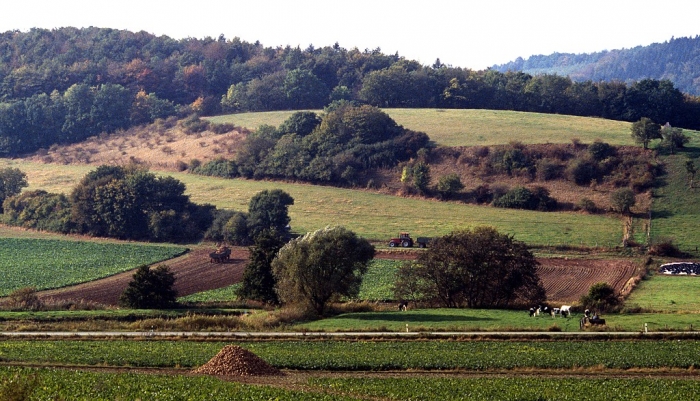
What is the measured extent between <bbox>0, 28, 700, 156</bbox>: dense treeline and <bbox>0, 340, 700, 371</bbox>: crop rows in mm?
105773

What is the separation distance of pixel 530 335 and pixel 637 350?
21.5 feet

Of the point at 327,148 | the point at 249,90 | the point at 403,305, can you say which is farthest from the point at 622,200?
the point at 249,90

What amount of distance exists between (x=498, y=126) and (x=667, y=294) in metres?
68.5

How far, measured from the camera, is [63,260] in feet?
286

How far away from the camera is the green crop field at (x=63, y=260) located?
253 feet

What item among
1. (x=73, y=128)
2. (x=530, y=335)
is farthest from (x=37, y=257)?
(x=73, y=128)

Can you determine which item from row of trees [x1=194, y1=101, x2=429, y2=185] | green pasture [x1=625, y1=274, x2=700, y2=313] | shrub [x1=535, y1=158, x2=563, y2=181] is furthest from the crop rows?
row of trees [x1=194, y1=101, x2=429, y2=185]

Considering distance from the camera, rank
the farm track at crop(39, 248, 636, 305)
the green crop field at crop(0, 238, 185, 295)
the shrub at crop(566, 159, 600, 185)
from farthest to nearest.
A: the shrub at crop(566, 159, 600, 185), the green crop field at crop(0, 238, 185, 295), the farm track at crop(39, 248, 636, 305)

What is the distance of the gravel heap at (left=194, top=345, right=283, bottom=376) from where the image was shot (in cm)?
4012

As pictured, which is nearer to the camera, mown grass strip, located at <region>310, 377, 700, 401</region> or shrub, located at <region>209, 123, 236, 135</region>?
mown grass strip, located at <region>310, 377, 700, 401</region>

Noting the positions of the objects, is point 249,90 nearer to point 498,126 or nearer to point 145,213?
point 498,126

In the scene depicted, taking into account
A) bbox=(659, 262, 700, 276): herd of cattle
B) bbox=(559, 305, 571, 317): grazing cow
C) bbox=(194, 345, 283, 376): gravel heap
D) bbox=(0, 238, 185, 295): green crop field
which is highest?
bbox=(194, 345, 283, 376): gravel heap

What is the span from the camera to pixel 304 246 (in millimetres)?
63688

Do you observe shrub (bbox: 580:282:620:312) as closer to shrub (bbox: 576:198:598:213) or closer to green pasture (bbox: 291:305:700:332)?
green pasture (bbox: 291:305:700:332)
